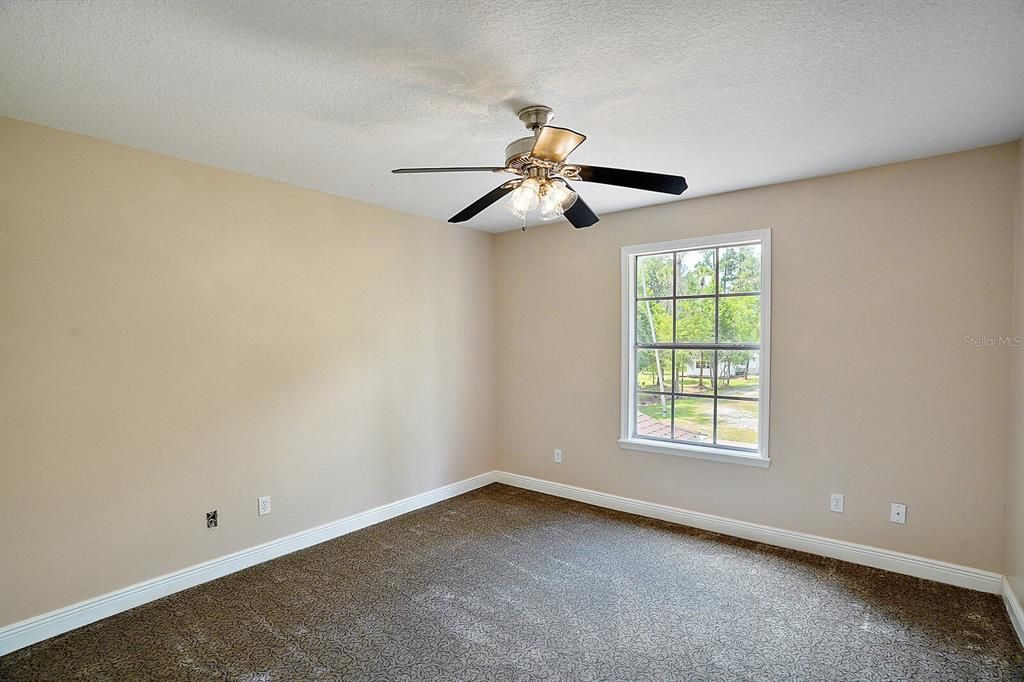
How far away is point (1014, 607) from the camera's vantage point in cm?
248

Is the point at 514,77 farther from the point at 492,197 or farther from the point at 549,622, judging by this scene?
the point at 549,622

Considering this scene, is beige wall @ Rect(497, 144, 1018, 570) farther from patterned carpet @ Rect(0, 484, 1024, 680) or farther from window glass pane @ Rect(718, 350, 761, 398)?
patterned carpet @ Rect(0, 484, 1024, 680)

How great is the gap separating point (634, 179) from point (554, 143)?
0.40 meters

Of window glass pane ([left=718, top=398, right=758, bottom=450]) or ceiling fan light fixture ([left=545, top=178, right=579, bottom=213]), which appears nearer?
ceiling fan light fixture ([left=545, top=178, right=579, bottom=213])

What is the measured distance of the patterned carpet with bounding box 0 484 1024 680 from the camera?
2.19 meters

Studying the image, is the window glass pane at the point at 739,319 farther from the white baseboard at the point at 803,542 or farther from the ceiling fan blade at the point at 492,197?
the ceiling fan blade at the point at 492,197

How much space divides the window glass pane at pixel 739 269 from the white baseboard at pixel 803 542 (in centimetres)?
167

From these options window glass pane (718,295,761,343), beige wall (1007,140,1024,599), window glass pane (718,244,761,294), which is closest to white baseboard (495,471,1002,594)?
beige wall (1007,140,1024,599)

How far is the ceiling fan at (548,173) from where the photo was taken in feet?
6.72

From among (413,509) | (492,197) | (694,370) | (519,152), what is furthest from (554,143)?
(413,509)

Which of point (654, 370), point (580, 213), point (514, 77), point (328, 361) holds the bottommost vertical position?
point (654, 370)

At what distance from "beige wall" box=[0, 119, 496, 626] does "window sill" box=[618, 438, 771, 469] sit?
1793 mm

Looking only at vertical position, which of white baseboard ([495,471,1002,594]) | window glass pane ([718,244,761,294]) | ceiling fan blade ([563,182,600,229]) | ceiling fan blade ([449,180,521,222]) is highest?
ceiling fan blade ([449,180,521,222])

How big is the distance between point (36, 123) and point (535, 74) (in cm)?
240
